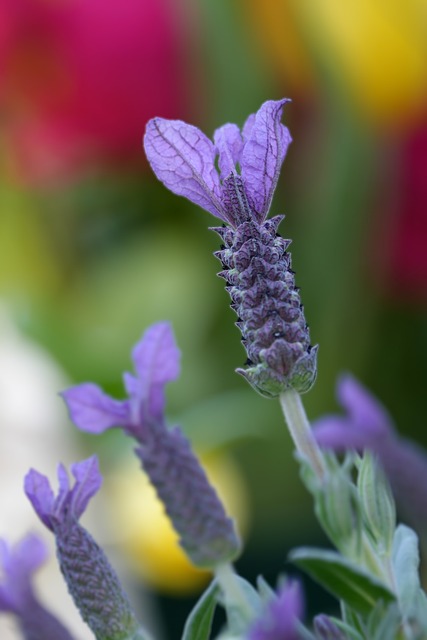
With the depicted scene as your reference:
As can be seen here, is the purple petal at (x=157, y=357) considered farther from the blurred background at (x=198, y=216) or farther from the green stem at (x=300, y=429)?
the blurred background at (x=198, y=216)

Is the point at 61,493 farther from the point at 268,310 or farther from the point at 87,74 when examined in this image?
the point at 87,74

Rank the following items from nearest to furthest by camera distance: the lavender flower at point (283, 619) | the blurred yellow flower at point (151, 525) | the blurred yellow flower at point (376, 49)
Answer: the lavender flower at point (283, 619) < the blurred yellow flower at point (151, 525) < the blurred yellow flower at point (376, 49)

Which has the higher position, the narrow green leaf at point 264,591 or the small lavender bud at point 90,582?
the small lavender bud at point 90,582

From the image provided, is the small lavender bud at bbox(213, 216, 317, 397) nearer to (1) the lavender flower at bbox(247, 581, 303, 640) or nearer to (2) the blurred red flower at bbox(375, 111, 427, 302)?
(1) the lavender flower at bbox(247, 581, 303, 640)

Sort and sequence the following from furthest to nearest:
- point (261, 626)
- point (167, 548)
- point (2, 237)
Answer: point (2, 237) < point (167, 548) < point (261, 626)

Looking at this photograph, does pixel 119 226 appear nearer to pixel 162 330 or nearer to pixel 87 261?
pixel 87 261

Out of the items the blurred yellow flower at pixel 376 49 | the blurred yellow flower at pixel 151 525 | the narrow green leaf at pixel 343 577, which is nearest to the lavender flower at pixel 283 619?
the narrow green leaf at pixel 343 577

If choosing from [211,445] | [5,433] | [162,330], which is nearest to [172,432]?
[162,330]

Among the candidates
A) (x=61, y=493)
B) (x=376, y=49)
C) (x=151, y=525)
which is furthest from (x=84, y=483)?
(x=376, y=49)
